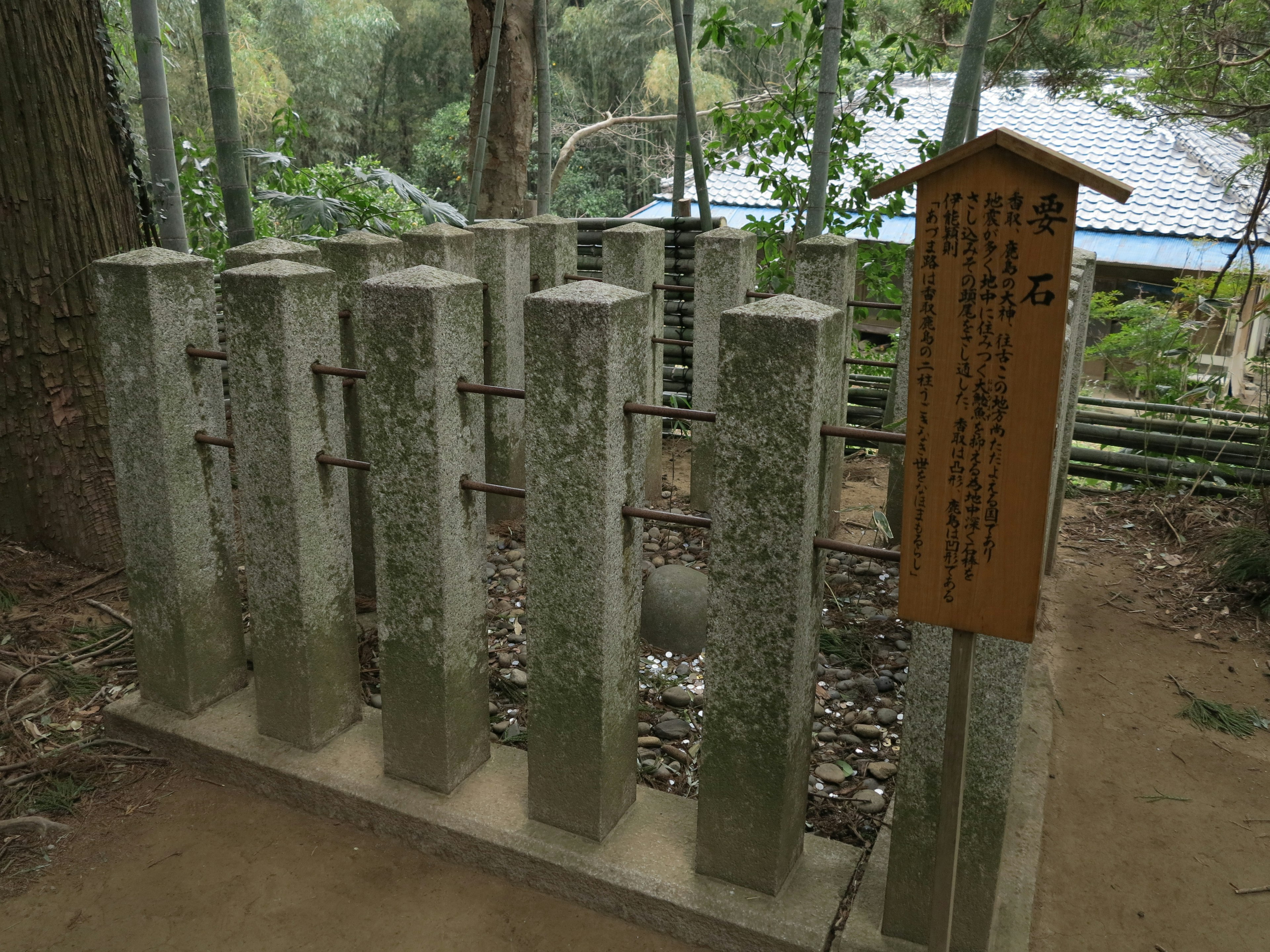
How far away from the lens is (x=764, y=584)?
201 cm

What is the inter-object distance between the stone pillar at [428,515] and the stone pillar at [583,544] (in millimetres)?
239

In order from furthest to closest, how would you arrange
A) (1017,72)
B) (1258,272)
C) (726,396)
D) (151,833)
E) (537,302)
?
(1017,72)
(1258,272)
(151,833)
(537,302)
(726,396)

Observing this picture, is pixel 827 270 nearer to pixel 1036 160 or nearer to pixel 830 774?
pixel 830 774

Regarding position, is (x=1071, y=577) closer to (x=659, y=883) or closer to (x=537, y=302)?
(x=659, y=883)

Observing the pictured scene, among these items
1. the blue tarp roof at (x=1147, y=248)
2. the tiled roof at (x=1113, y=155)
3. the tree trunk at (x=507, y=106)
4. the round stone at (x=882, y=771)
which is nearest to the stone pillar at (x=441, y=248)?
the round stone at (x=882, y=771)

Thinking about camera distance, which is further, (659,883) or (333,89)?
(333,89)

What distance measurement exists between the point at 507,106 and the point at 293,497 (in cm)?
576

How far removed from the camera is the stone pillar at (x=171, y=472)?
2.62 metres

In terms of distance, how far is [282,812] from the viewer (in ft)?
8.85

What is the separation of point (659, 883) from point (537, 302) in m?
1.39

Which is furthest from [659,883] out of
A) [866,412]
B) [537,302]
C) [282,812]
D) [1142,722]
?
[866,412]

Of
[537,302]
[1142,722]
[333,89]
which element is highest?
[333,89]

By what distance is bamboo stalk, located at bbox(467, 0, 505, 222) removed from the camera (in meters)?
6.28

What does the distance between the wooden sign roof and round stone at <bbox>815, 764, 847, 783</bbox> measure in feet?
6.43
